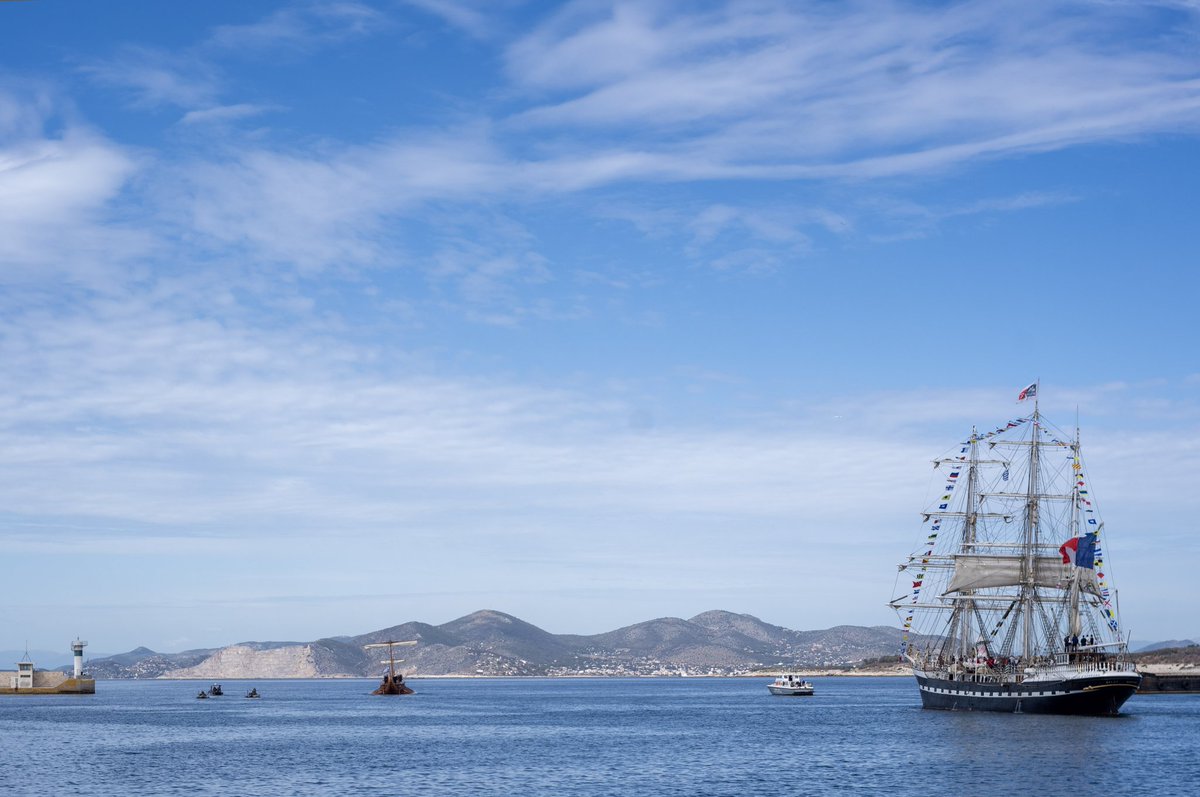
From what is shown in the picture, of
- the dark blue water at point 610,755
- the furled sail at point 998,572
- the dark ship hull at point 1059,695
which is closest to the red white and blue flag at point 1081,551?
the furled sail at point 998,572

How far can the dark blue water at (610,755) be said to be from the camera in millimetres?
68375

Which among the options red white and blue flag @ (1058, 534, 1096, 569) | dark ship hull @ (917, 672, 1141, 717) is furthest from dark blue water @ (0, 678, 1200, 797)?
red white and blue flag @ (1058, 534, 1096, 569)

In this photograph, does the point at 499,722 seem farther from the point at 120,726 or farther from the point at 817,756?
the point at 817,756

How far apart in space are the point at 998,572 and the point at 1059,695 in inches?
1178

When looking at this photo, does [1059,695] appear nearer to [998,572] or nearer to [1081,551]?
[1081,551]

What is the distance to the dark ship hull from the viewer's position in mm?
118312

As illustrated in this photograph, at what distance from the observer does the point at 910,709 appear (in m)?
161

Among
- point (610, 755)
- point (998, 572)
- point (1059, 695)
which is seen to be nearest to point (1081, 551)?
point (1059, 695)

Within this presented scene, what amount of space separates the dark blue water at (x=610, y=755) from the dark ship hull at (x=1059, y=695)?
1926mm

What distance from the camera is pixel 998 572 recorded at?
14912 centimetres

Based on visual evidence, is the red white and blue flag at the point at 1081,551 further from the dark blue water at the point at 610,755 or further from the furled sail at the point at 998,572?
the dark blue water at the point at 610,755

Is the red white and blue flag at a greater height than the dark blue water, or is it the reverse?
the red white and blue flag

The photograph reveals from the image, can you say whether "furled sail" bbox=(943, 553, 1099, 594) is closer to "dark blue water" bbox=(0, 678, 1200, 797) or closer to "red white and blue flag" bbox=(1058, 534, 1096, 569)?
"red white and blue flag" bbox=(1058, 534, 1096, 569)

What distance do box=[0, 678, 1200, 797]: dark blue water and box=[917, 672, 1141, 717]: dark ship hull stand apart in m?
1.93
